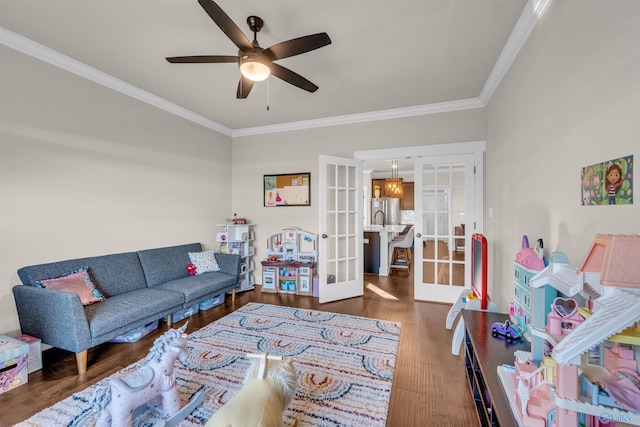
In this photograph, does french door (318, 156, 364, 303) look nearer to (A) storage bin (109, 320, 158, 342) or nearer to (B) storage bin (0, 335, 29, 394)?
(A) storage bin (109, 320, 158, 342)

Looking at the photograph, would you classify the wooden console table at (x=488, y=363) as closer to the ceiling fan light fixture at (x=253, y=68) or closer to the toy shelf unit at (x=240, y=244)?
the ceiling fan light fixture at (x=253, y=68)

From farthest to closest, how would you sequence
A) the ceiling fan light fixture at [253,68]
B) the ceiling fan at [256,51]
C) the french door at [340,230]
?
1. the french door at [340,230]
2. the ceiling fan light fixture at [253,68]
3. the ceiling fan at [256,51]

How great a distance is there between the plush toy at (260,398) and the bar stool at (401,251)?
422 cm

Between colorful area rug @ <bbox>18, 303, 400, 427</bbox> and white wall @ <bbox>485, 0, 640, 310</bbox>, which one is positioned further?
colorful area rug @ <bbox>18, 303, 400, 427</bbox>

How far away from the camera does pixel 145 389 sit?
1.39 metres

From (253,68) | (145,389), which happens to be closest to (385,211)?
(253,68)

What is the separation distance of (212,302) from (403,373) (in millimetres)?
2490

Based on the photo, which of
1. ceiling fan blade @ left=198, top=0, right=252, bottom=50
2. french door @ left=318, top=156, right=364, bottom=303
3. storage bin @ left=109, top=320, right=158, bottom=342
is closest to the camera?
ceiling fan blade @ left=198, top=0, right=252, bottom=50

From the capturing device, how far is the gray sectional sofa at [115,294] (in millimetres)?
2016

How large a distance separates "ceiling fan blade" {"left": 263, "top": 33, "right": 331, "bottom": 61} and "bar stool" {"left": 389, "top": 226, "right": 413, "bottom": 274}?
413cm

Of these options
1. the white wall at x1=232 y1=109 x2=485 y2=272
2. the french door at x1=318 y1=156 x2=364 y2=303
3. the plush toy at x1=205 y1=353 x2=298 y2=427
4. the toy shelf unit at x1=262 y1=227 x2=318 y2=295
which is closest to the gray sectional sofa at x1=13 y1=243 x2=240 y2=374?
the toy shelf unit at x1=262 y1=227 x2=318 y2=295

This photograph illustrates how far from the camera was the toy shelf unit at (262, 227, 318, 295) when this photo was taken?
407 cm

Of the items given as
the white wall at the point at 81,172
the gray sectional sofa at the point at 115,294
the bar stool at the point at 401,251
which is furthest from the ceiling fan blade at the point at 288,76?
the bar stool at the point at 401,251

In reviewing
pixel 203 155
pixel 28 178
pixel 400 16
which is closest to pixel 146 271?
pixel 28 178
